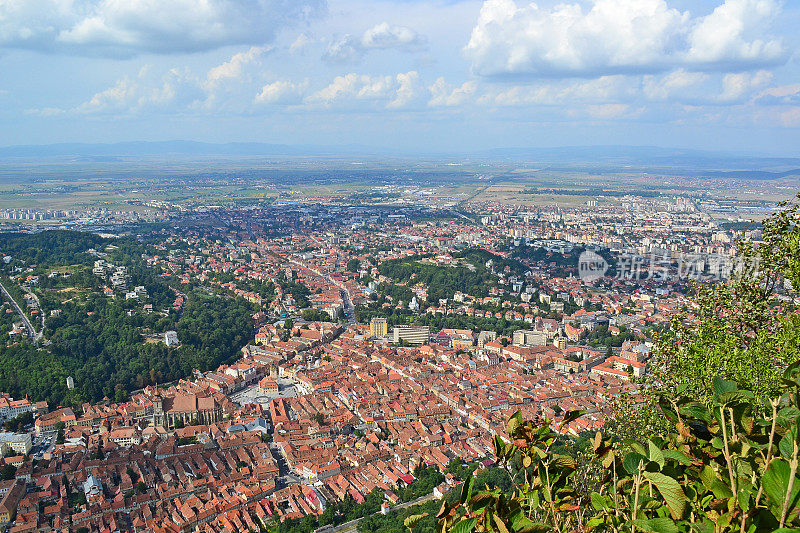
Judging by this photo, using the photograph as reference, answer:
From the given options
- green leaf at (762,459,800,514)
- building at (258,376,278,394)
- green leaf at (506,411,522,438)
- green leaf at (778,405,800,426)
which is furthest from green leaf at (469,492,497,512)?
building at (258,376,278,394)

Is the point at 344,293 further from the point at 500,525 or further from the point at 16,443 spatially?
the point at 500,525

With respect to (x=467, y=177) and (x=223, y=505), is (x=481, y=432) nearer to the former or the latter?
(x=223, y=505)

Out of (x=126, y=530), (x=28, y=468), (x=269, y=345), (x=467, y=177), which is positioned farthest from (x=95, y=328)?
(x=467, y=177)

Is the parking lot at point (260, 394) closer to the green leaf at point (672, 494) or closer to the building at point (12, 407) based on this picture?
the building at point (12, 407)

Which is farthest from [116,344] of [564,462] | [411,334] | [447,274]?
[564,462]

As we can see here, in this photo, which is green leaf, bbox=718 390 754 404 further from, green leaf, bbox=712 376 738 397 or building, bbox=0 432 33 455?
building, bbox=0 432 33 455

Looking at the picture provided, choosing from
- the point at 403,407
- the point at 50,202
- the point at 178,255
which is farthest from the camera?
the point at 50,202

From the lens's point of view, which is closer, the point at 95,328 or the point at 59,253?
the point at 95,328
